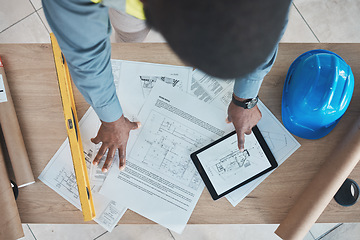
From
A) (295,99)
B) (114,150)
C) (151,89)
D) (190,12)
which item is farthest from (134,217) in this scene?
(190,12)

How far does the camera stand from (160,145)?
3.14 ft

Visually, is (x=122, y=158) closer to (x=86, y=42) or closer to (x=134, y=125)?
(x=134, y=125)

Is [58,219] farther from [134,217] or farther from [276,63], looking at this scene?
[276,63]

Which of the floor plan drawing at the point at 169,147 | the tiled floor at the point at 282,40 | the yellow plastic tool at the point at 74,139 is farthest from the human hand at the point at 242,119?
the tiled floor at the point at 282,40

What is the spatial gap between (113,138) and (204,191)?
305mm

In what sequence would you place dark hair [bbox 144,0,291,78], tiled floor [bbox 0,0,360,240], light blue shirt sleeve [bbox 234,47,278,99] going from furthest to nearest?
tiled floor [bbox 0,0,360,240] < light blue shirt sleeve [bbox 234,47,278,99] < dark hair [bbox 144,0,291,78]

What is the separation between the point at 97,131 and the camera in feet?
3.20

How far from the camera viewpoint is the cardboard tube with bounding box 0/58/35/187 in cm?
92

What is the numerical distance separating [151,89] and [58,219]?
0.48 m

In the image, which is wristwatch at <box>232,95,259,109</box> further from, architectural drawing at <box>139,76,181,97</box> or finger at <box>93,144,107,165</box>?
finger at <box>93,144,107,165</box>

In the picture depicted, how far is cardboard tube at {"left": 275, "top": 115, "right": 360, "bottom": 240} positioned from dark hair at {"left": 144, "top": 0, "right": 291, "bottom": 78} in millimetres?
580

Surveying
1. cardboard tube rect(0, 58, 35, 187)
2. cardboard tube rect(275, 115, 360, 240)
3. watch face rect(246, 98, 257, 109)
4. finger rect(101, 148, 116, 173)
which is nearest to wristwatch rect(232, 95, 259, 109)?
watch face rect(246, 98, 257, 109)

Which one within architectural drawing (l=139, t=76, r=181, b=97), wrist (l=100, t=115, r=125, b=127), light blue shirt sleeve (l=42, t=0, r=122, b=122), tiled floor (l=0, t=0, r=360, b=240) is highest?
light blue shirt sleeve (l=42, t=0, r=122, b=122)

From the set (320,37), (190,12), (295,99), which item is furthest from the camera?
(320,37)
